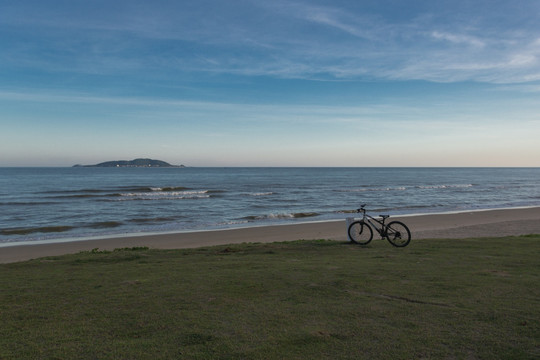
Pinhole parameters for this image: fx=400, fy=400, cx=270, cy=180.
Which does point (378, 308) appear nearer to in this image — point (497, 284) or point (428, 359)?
point (428, 359)

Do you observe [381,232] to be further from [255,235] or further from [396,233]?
[255,235]

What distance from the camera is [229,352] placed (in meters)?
3.54

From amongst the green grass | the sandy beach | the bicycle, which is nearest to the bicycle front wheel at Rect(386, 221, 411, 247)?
the bicycle

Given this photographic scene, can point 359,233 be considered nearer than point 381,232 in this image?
No

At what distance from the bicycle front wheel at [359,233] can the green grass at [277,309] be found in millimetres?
2875

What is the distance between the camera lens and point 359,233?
10922mm

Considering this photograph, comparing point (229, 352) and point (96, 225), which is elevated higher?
point (229, 352)

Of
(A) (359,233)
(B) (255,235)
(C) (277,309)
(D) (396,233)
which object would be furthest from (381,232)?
(B) (255,235)

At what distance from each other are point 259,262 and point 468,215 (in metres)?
20.3

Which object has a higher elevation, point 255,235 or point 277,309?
point 277,309

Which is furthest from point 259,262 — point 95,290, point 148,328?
point 148,328

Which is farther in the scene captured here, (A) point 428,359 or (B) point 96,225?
(B) point 96,225

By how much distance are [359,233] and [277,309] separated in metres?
6.64

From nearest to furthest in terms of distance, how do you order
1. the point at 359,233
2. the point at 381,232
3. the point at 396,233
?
1. the point at 396,233
2. the point at 381,232
3. the point at 359,233
